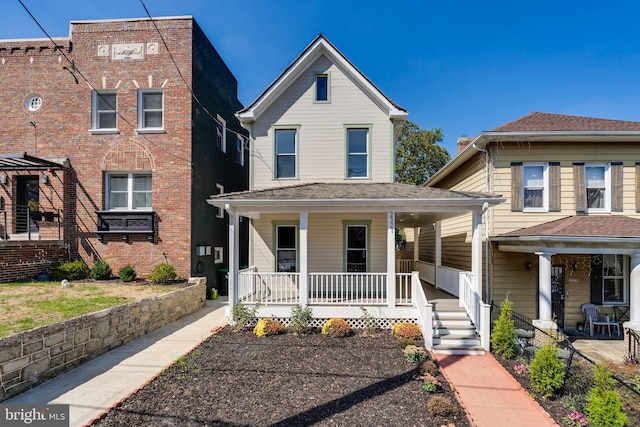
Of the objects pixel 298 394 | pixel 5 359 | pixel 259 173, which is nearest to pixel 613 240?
pixel 298 394

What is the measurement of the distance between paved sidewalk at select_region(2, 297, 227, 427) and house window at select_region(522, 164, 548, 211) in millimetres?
10129

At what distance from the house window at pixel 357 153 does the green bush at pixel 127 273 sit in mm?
8124

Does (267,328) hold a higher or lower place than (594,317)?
higher

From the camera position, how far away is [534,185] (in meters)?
9.62

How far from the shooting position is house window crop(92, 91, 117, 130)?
11195mm

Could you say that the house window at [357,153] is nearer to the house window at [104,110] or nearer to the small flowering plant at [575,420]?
the small flowering plant at [575,420]

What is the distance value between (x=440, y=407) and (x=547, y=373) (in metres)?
2.16

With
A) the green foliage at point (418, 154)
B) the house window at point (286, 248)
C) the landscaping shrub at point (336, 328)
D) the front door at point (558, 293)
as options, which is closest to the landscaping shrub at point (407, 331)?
the landscaping shrub at point (336, 328)

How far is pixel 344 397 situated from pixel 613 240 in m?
7.91

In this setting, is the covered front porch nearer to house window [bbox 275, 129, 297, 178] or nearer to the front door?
house window [bbox 275, 129, 297, 178]

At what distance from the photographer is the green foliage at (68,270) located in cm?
1022

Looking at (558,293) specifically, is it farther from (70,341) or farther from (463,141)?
(70,341)

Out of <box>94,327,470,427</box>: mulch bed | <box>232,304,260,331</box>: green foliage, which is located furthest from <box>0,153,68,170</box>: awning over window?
<box>94,327,470,427</box>: mulch bed

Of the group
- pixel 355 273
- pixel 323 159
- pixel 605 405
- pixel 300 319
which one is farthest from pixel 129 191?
pixel 605 405
